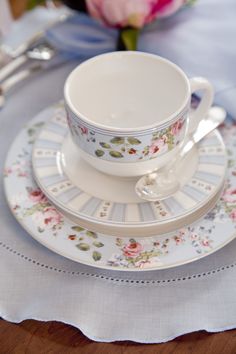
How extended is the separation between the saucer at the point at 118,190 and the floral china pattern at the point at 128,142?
0.13ft

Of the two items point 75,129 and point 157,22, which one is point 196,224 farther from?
point 157,22

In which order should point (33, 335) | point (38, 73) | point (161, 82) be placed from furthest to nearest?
point (38, 73) < point (161, 82) < point (33, 335)

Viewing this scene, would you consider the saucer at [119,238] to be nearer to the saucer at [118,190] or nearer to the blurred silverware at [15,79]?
the saucer at [118,190]

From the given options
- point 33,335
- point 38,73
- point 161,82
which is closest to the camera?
point 33,335

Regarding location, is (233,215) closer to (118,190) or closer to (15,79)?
(118,190)

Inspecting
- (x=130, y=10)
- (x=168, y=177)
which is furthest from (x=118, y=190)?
(x=130, y=10)

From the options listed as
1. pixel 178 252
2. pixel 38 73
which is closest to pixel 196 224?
pixel 178 252

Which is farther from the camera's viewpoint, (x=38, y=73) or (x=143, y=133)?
(x=38, y=73)

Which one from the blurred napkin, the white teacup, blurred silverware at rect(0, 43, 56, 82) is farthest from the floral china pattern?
blurred silverware at rect(0, 43, 56, 82)

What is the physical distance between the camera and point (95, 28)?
0.76 m

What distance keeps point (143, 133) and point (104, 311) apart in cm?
16

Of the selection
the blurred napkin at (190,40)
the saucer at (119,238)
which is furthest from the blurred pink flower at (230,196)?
the blurred napkin at (190,40)

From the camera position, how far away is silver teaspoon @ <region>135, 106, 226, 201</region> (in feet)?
1.73

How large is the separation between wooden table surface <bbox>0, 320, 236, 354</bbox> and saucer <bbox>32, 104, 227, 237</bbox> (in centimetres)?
10
